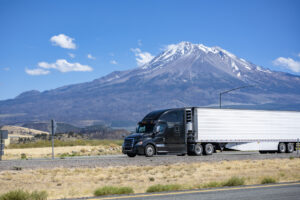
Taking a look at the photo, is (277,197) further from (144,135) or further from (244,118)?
(244,118)

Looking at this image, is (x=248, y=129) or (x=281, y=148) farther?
(x=281, y=148)

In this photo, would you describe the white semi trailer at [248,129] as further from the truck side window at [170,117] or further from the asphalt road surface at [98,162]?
the asphalt road surface at [98,162]

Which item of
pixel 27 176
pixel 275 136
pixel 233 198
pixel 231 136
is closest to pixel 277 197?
pixel 233 198

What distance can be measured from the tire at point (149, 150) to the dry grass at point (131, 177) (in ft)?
25.6

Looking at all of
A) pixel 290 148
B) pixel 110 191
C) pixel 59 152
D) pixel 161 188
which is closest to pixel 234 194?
pixel 161 188

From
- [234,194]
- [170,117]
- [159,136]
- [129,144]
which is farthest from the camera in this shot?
[170,117]

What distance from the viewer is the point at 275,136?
40281mm

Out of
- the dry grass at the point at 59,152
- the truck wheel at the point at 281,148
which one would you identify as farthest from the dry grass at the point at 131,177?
the dry grass at the point at 59,152

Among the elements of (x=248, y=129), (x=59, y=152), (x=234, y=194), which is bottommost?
(x=234, y=194)

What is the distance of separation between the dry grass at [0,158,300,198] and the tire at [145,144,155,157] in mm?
Answer: 7792

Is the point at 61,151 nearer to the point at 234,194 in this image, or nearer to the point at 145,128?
the point at 145,128

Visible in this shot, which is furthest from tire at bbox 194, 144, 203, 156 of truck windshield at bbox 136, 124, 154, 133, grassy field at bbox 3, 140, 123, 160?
grassy field at bbox 3, 140, 123, 160

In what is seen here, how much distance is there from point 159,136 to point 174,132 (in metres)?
1.37

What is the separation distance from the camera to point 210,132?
36.3 metres
